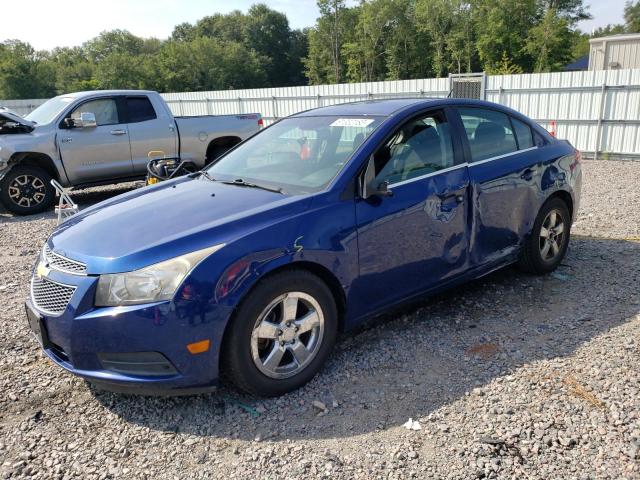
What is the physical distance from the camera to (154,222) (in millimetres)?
3086

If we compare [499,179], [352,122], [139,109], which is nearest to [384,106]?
[352,122]

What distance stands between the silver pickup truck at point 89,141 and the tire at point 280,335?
6938mm

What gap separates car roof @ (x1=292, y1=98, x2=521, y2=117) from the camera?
12.6 ft

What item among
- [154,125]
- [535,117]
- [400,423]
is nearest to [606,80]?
[535,117]

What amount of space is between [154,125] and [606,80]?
10.3 meters

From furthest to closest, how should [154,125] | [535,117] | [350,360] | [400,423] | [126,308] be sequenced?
[535,117]
[154,125]
[350,360]
[400,423]
[126,308]

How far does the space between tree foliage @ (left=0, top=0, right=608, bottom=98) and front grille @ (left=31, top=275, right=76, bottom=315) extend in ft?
123

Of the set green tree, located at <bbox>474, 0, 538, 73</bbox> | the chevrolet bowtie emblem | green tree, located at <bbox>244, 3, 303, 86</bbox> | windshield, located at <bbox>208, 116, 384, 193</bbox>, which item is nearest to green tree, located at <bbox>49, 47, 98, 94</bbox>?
green tree, located at <bbox>244, 3, 303, 86</bbox>

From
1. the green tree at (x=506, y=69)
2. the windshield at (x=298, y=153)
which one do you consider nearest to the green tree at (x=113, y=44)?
the green tree at (x=506, y=69)

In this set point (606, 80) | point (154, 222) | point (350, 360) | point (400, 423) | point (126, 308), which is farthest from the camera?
point (606, 80)

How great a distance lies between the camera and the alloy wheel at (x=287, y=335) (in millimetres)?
2916

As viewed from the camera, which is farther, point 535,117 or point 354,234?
point 535,117

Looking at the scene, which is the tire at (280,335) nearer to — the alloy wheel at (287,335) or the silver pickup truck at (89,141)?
the alloy wheel at (287,335)

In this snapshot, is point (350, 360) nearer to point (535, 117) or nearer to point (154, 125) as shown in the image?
point (154, 125)
